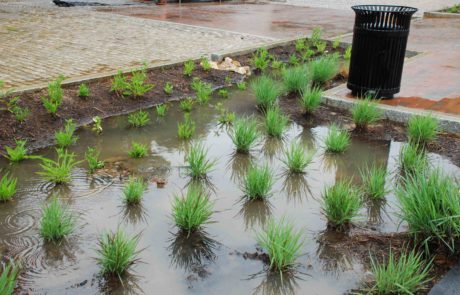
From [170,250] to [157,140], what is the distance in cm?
229

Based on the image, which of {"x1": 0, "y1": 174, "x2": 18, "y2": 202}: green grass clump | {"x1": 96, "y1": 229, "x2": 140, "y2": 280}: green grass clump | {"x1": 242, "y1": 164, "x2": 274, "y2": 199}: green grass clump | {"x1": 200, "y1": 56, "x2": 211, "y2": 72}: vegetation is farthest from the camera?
{"x1": 200, "y1": 56, "x2": 211, "y2": 72}: vegetation

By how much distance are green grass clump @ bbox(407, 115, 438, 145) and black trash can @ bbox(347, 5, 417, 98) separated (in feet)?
3.74

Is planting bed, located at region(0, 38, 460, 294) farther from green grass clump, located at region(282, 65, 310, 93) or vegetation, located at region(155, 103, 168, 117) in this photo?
green grass clump, located at region(282, 65, 310, 93)

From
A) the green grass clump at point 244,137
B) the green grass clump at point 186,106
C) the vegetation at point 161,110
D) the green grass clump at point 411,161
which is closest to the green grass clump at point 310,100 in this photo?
the green grass clump at point 244,137

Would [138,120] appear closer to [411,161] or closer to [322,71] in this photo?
[322,71]

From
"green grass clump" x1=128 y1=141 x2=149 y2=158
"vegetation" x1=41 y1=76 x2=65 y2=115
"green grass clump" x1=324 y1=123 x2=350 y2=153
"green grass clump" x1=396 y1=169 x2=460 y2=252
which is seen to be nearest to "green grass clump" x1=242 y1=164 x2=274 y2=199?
"green grass clump" x1=396 y1=169 x2=460 y2=252

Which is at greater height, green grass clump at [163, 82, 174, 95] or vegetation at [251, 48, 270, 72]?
vegetation at [251, 48, 270, 72]

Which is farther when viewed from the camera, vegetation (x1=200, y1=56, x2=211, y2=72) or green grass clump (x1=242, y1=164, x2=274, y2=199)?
vegetation (x1=200, y1=56, x2=211, y2=72)

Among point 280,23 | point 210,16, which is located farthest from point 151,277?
point 210,16

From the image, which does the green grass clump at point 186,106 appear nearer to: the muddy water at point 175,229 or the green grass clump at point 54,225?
the muddy water at point 175,229

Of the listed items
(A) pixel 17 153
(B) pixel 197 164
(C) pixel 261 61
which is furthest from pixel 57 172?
(C) pixel 261 61

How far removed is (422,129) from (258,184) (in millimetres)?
2220

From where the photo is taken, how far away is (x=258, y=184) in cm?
430

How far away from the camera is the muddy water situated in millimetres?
3363
